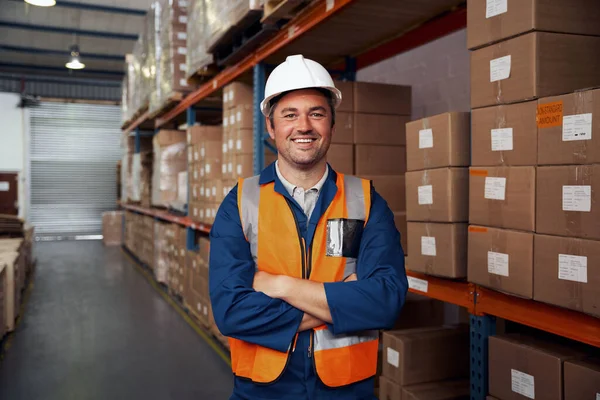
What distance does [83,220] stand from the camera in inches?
642

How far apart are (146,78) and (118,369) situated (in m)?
5.20

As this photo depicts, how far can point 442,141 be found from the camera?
2.45 m

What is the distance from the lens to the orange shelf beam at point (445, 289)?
242cm

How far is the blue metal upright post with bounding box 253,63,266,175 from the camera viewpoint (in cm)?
431

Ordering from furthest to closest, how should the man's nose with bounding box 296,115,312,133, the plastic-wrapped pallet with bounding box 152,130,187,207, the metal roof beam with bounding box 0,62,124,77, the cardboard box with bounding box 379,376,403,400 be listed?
1. the metal roof beam with bounding box 0,62,124,77
2. the plastic-wrapped pallet with bounding box 152,130,187,207
3. the cardboard box with bounding box 379,376,403,400
4. the man's nose with bounding box 296,115,312,133

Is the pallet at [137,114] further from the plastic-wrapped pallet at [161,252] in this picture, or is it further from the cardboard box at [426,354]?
the cardboard box at [426,354]

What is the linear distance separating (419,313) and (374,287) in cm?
239

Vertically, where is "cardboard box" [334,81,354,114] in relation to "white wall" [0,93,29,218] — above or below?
below

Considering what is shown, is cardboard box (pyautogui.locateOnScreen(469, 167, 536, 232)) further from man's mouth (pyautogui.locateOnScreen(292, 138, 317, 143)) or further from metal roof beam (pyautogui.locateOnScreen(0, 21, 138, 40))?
metal roof beam (pyautogui.locateOnScreen(0, 21, 138, 40))

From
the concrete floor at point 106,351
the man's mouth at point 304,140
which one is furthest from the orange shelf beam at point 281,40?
the concrete floor at point 106,351

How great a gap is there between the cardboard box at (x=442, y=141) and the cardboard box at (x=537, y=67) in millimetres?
221

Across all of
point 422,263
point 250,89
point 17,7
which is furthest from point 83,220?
point 422,263

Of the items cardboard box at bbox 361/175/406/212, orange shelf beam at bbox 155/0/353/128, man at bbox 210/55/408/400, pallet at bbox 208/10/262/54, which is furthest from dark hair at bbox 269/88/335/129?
pallet at bbox 208/10/262/54

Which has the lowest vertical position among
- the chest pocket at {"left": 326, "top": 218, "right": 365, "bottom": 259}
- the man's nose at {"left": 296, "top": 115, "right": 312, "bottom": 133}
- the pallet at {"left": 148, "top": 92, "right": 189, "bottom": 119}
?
the chest pocket at {"left": 326, "top": 218, "right": 365, "bottom": 259}
